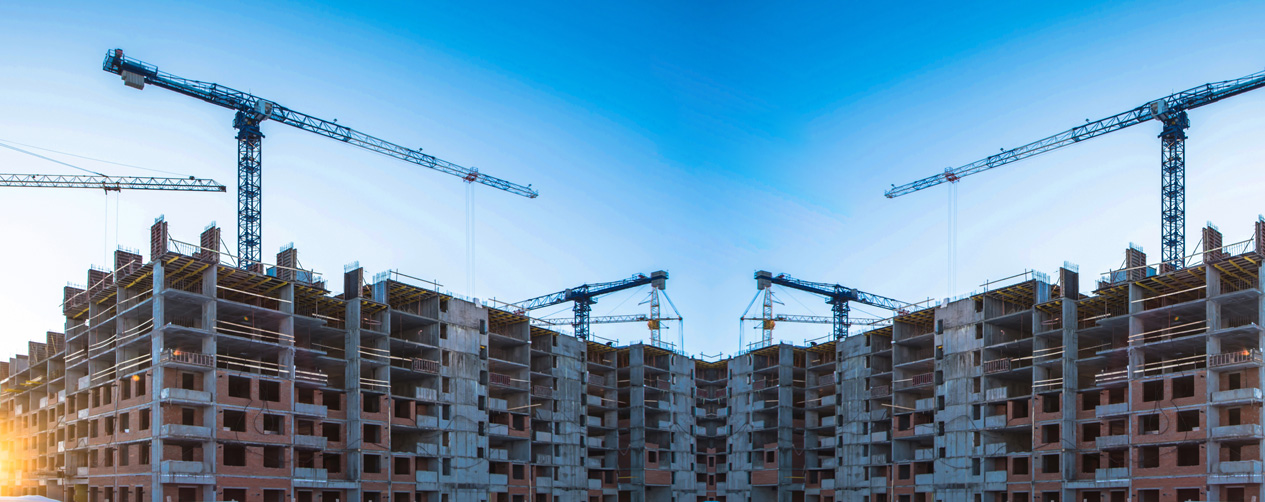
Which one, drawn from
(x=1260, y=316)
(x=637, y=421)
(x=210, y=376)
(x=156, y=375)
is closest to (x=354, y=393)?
(x=210, y=376)

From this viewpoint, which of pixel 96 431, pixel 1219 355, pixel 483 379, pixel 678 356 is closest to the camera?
pixel 1219 355

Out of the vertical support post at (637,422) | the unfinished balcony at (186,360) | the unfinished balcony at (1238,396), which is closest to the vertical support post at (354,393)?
the unfinished balcony at (186,360)

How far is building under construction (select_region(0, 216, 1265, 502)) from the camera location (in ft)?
280

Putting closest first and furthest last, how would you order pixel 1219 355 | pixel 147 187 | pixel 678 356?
pixel 1219 355
pixel 147 187
pixel 678 356

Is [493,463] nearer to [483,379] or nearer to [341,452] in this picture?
[483,379]

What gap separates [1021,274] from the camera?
103938 mm

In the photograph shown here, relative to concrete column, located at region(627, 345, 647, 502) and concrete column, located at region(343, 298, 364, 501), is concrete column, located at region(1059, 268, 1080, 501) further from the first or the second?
concrete column, located at region(343, 298, 364, 501)

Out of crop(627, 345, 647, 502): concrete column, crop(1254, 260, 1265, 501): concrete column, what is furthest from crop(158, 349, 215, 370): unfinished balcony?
crop(1254, 260, 1265, 501): concrete column

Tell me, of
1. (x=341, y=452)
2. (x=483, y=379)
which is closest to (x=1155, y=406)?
(x=483, y=379)

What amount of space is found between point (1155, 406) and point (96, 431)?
3617 inches

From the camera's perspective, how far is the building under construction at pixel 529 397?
85438 mm

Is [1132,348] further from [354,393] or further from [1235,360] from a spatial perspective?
[354,393]

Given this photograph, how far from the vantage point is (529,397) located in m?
118

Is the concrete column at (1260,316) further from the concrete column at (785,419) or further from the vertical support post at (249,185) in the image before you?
the vertical support post at (249,185)
